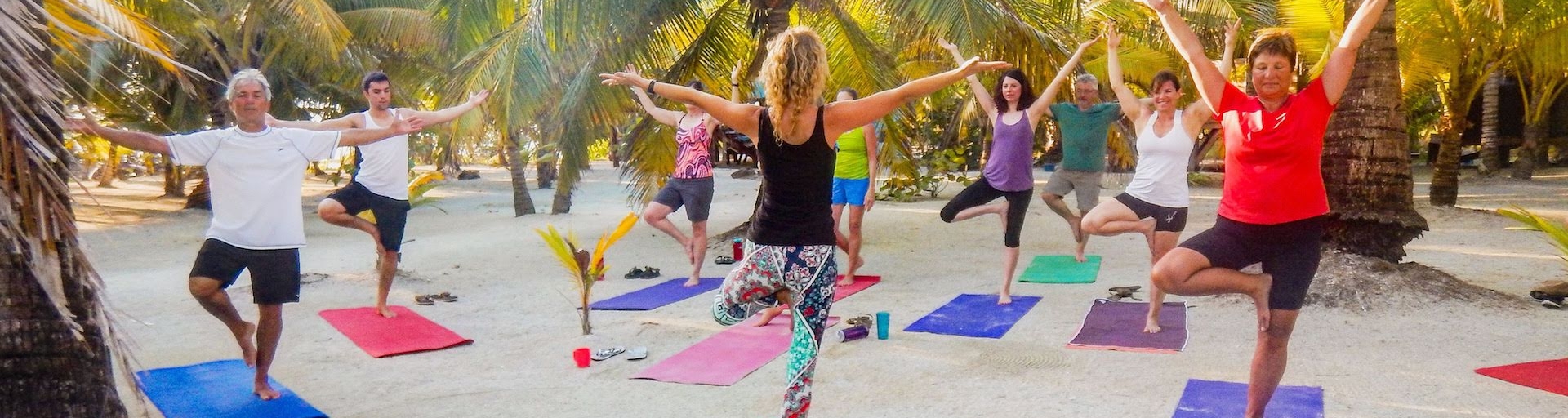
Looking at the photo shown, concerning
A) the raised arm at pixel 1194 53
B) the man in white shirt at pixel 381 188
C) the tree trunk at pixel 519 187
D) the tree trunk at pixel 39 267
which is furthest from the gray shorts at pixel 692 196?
the tree trunk at pixel 519 187

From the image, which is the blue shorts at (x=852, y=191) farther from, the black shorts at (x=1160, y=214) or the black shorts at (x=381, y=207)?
the black shorts at (x=381, y=207)

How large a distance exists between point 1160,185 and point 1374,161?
6.77 ft

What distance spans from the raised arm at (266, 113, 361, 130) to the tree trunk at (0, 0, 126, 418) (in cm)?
194

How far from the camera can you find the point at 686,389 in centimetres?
519

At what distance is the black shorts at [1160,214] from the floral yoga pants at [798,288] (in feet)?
9.57

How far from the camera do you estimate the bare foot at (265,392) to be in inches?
198

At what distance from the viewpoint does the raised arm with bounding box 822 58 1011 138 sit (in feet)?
11.8

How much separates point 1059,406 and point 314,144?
3.61m

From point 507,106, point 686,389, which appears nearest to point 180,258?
point 507,106

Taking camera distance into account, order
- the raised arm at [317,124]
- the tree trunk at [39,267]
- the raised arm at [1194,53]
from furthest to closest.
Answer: the raised arm at [317,124] < the raised arm at [1194,53] < the tree trunk at [39,267]

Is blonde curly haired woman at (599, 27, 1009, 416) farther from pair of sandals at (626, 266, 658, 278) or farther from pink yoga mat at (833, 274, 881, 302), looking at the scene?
pair of sandals at (626, 266, 658, 278)

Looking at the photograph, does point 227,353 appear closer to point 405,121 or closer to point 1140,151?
point 405,121

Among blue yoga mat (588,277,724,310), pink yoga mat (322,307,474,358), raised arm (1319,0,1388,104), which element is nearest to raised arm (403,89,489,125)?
pink yoga mat (322,307,474,358)

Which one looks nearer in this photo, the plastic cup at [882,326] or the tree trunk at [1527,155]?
the plastic cup at [882,326]
